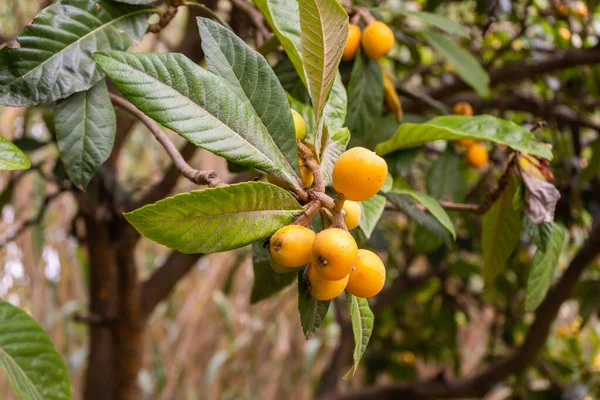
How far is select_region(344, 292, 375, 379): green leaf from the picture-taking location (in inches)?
16.8

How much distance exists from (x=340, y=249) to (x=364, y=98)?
38 cm

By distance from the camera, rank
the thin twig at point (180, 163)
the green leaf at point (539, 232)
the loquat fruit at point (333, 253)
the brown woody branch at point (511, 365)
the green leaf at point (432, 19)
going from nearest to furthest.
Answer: the loquat fruit at point (333, 253) < the thin twig at point (180, 163) < the green leaf at point (539, 232) < the green leaf at point (432, 19) < the brown woody branch at point (511, 365)

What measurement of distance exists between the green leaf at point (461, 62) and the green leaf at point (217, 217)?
582 mm

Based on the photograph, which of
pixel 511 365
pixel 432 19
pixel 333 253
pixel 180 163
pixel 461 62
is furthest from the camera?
pixel 511 365

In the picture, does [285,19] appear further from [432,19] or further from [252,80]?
[432,19]

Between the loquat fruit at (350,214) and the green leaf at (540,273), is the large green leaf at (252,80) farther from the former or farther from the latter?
the green leaf at (540,273)

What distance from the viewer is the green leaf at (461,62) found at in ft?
2.97

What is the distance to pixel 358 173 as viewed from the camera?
389mm

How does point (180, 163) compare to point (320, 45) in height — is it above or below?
below

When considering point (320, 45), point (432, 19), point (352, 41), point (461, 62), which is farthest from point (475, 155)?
point (320, 45)

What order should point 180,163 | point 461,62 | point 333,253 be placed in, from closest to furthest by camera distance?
1. point 333,253
2. point 180,163
3. point 461,62

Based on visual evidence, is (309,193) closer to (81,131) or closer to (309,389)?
(81,131)

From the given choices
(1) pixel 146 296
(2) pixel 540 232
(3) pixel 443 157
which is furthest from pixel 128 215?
(1) pixel 146 296

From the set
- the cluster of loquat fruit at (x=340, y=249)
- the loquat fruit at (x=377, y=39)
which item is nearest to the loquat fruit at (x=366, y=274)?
the cluster of loquat fruit at (x=340, y=249)
